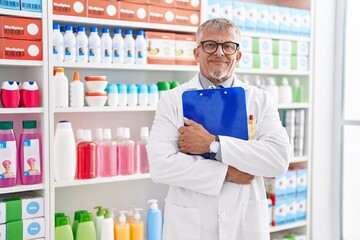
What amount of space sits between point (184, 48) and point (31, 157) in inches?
40.4

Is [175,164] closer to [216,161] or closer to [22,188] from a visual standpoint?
[216,161]

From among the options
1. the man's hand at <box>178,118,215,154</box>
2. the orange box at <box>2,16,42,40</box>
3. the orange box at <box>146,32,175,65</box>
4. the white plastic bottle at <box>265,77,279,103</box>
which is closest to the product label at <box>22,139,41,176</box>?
the orange box at <box>2,16,42,40</box>

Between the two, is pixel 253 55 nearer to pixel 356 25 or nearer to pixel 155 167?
pixel 356 25

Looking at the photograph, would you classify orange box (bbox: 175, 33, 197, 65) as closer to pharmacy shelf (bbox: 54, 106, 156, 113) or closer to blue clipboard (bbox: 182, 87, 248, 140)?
pharmacy shelf (bbox: 54, 106, 156, 113)

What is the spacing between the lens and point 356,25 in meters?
3.29

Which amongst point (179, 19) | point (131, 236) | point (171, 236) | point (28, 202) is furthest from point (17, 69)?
point (171, 236)

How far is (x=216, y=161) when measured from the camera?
1730 mm

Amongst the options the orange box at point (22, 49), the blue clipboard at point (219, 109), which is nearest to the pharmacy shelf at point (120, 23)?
the orange box at point (22, 49)

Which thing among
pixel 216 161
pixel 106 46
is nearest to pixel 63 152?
pixel 106 46

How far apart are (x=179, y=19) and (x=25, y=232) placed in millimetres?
1374

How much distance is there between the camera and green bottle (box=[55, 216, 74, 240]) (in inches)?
94.0

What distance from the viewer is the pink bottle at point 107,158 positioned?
2.52m

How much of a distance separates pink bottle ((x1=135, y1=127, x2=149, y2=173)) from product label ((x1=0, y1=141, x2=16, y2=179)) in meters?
0.65

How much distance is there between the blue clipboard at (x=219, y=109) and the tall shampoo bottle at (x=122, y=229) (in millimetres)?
1014
